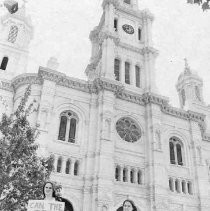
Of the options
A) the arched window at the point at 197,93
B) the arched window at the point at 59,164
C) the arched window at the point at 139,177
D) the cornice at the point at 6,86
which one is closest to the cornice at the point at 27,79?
the cornice at the point at 6,86

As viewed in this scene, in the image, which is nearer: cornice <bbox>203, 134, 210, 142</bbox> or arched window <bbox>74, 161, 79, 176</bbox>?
arched window <bbox>74, 161, 79, 176</bbox>

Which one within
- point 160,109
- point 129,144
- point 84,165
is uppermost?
point 160,109

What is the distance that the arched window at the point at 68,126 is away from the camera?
1014 inches

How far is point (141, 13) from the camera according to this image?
1517 inches

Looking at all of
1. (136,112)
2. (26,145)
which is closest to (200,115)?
(136,112)

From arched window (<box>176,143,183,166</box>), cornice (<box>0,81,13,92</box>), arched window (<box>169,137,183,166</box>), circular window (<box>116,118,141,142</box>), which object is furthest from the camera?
arched window (<box>176,143,183,166</box>)

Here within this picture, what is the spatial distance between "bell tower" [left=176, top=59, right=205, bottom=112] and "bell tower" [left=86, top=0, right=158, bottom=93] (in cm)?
671

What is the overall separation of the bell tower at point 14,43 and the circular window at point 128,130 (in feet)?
40.5

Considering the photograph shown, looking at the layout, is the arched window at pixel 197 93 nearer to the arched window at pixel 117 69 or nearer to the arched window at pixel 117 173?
the arched window at pixel 117 69

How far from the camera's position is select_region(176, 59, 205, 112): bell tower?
3750cm

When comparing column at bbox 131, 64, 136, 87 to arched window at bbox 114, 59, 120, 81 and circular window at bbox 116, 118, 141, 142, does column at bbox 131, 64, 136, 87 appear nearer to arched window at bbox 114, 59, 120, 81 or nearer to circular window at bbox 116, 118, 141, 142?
arched window at bbox 114, 59, 120, 81

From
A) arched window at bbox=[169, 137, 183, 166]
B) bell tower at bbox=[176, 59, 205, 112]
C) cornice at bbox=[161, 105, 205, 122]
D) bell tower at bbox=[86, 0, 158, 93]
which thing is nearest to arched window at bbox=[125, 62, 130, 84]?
bell tower at bbox=[86, 0, 158, 93]

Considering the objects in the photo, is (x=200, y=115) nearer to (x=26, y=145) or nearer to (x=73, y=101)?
(x=73, y=101)

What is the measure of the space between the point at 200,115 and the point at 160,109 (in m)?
5.09
